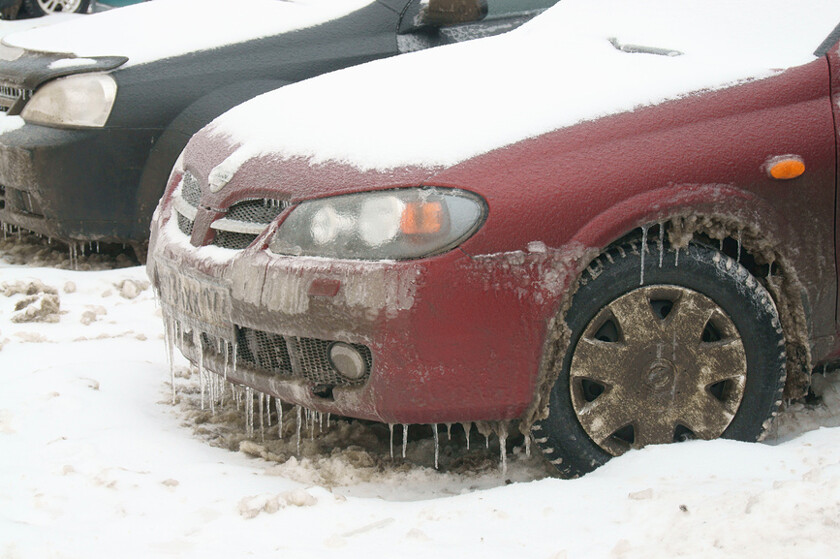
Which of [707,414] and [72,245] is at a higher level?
[72,245]

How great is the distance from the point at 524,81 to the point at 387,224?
0.79 meters

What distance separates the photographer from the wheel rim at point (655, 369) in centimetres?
283

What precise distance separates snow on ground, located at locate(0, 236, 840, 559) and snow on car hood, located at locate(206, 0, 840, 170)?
940mm

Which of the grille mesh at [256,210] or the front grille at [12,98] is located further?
the front grille at [12,98]

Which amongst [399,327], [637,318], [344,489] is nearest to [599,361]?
[637,318]

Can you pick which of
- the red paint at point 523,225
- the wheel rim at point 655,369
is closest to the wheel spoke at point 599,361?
the wheel rim at point 655,369

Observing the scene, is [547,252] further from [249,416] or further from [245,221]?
[249,416]

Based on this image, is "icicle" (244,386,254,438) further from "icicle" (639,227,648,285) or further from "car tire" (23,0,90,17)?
"car tire" (23,0,90,17)

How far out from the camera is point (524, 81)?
3.18m

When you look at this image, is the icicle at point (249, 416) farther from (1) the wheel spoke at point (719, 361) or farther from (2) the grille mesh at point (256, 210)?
(1) the wheel spoke at point (719, 361)

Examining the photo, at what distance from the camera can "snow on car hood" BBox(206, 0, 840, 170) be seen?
287cm

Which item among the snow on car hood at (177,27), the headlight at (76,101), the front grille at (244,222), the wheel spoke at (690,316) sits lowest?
the wheel spoke at (690,316)

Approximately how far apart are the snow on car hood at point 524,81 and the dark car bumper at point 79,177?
1760 millimetres

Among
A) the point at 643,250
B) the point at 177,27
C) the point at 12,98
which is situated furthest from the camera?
the point at 177,27
